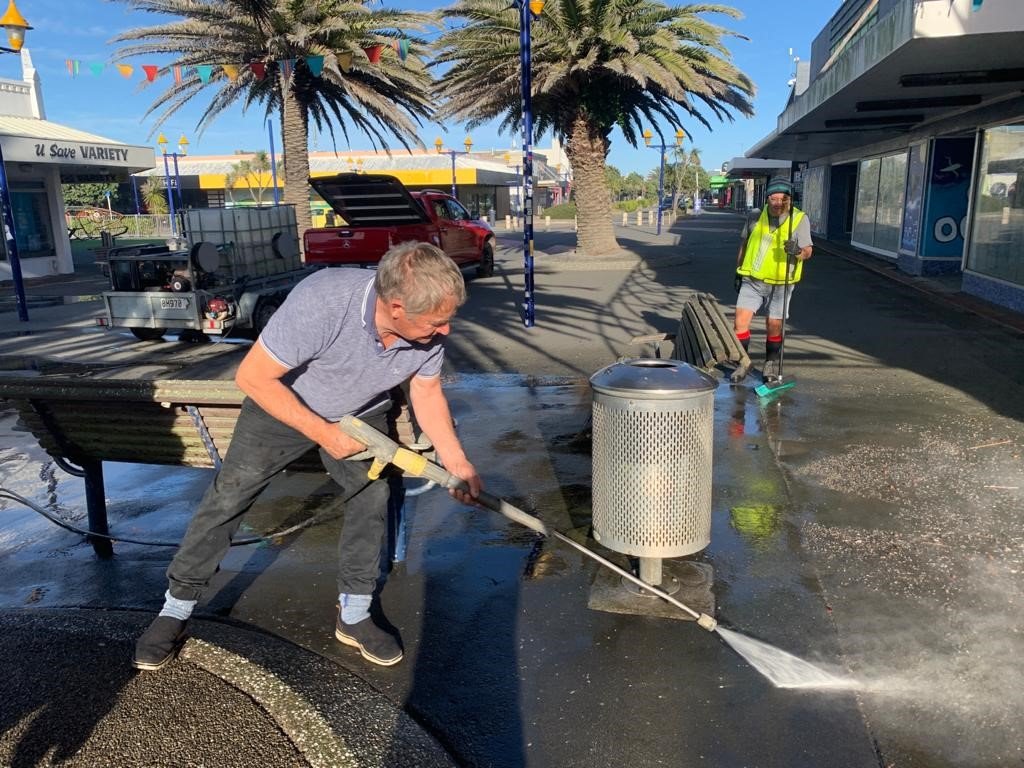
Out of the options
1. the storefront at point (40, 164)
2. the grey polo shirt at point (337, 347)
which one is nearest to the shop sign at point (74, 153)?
the storefront at point (40, 164)

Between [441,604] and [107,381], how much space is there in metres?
1.86

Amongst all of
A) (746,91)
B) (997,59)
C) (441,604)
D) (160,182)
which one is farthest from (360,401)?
(160,182)

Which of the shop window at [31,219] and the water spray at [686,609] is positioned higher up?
the shop window at [31,219]

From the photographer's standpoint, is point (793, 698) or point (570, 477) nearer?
point (793, 698)

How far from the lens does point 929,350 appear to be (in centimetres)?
851

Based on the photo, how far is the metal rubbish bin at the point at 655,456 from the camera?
3186mm

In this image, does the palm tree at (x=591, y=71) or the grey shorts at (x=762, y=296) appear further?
the palm tree at (x=591, y=71)

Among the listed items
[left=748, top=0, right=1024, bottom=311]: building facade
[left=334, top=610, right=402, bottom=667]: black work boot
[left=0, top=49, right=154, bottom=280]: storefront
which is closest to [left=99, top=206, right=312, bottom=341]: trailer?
[left=334, top=610, right=402, bottom=667]: black work boot

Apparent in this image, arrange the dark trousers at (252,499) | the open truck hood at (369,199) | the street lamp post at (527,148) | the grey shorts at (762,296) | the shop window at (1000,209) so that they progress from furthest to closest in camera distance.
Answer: the open truck hood at (369,199) < the shop window at (1000,209) < the street lamp post at (527,148) < the grey shorts at (762,296) < the dark trousers at (252,499)

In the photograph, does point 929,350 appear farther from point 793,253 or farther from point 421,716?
point 421,716

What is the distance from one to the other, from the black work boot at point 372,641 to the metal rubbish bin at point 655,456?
102 centimetres

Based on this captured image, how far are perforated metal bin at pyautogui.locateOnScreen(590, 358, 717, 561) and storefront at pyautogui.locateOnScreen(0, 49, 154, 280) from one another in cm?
2101

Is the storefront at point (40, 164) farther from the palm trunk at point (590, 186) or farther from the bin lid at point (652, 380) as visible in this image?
the bin lid at point (652, 380)

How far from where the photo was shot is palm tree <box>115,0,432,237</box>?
58.3ft
